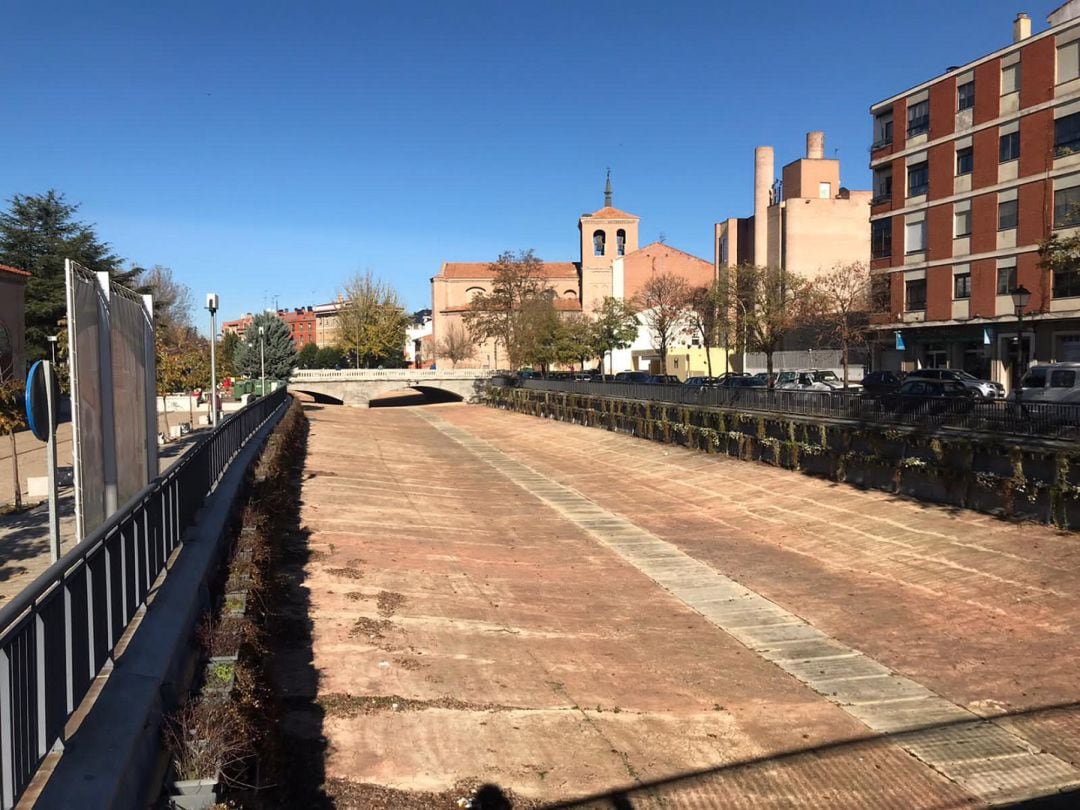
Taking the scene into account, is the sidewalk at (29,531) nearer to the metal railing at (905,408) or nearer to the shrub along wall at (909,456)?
the shrub along wall at (909,456)

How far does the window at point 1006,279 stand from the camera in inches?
1438

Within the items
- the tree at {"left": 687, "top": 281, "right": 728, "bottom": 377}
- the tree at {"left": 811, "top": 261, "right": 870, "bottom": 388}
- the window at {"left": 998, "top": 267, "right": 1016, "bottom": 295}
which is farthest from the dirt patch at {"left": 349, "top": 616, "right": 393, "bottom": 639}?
the tree at {"left": 687, "top": 281, "right": 728, "bottom": 377}

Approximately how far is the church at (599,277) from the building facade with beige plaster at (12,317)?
49750 millimetres

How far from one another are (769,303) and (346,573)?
34.9m

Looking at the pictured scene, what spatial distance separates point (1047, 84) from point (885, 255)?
11.7 metres

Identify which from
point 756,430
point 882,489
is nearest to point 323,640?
point 882,489

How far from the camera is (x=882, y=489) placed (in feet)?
73.5

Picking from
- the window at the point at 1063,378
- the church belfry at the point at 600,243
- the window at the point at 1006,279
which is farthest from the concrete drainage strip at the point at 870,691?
the church belfry at the point at 600,243

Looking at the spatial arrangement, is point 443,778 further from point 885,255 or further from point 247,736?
point 885,255

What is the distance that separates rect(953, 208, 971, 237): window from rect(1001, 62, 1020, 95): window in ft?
17.2

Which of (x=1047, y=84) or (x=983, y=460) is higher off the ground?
(x=1047, y=84)

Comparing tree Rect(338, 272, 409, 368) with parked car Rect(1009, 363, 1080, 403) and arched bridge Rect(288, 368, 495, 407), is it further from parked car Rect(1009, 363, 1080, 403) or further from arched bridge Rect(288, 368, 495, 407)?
parked car Rect(1009, 363, 1080, 403)

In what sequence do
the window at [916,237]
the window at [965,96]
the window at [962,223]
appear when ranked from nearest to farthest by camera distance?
the window at [965,96] → the window at [962,223] → the window at [916,237]

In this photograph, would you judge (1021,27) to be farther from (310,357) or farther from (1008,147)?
(310,357)
